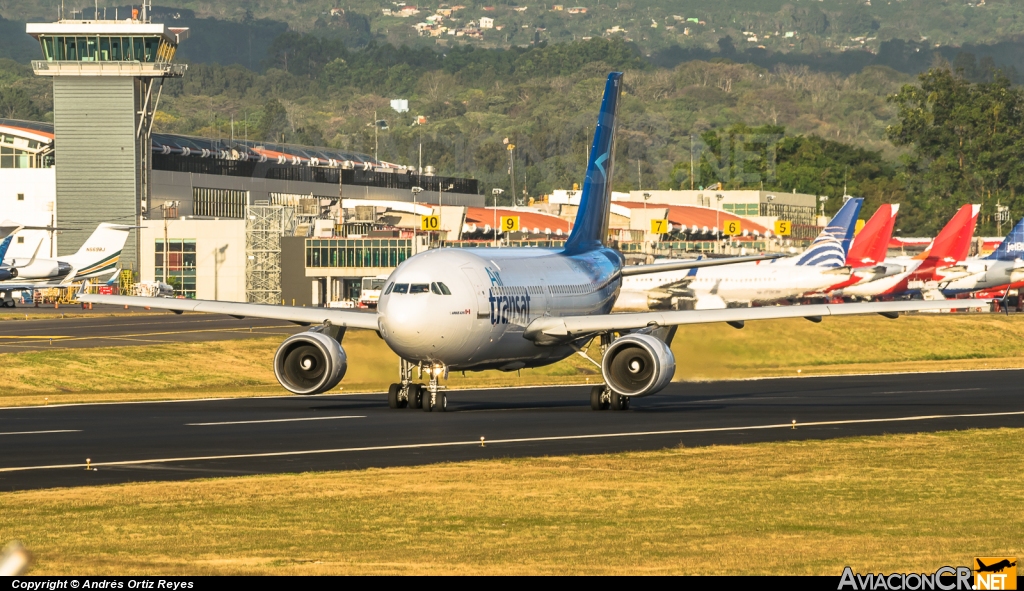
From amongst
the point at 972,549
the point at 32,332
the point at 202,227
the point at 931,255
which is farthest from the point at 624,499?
the point at 202,227

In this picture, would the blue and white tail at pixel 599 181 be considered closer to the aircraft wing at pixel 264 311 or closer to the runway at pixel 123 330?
the aircraft wing at pixel 264 311

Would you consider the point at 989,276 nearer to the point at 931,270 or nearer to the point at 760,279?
the point at 931,270

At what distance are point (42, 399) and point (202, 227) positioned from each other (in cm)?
10033

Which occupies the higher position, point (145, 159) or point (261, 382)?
point (145, 159)

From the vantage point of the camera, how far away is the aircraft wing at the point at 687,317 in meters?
40.5

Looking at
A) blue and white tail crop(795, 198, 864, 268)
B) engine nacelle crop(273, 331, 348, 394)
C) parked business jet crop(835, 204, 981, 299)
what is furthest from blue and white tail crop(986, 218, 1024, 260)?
engine nacelle crop(273, 331, 348, 394)

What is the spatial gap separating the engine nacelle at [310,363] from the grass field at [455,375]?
308 inches

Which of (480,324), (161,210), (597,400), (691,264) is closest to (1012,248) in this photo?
(161,210)

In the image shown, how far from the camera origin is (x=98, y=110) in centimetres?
15138

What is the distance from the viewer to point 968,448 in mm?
30594

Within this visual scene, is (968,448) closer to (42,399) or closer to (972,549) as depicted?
(972,549)

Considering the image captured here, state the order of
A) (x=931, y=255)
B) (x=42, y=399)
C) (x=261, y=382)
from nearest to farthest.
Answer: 1. (x=42, y=399)
2. (x=261, y=382)
3. (x=931, y=255)

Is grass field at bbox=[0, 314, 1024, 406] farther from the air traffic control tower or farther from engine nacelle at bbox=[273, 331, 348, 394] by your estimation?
the air traffic control tower

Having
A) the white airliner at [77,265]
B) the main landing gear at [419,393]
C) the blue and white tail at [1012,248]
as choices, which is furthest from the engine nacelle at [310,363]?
the blue and white tail at [1012,248]
